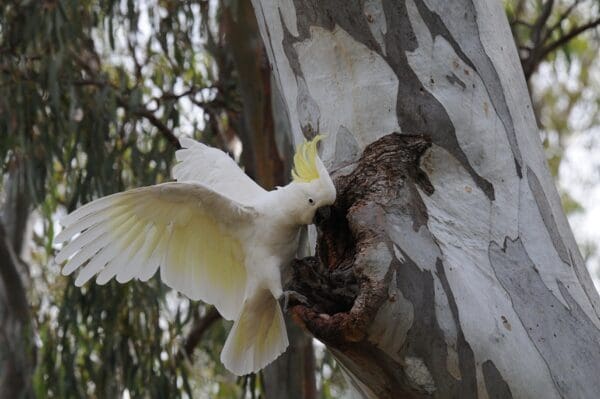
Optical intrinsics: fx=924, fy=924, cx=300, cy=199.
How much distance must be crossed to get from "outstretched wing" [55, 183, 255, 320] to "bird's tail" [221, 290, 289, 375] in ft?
0.24

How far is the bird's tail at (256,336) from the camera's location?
1.85m

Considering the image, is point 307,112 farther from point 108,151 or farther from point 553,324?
point 108,151

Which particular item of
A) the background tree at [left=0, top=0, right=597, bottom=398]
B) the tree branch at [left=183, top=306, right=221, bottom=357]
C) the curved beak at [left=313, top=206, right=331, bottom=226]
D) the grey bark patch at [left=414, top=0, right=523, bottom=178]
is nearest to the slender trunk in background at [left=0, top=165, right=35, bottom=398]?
the background tree at [left=0, top=0, right=597, bottom=398]

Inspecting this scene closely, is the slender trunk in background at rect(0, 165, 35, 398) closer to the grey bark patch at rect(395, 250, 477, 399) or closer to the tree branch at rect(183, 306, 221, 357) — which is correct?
the tree branch at rect(183, 306, 221, 357)

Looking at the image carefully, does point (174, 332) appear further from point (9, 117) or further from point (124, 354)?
point (9, 117)

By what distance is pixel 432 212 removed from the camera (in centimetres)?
→ 149

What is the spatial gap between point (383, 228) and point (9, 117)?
2.30 m

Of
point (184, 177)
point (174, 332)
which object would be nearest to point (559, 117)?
point (174, 332)

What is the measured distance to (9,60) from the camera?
3428mm

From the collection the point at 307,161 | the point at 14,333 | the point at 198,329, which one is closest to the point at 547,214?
the point at 307,161

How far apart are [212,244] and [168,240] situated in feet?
0.29

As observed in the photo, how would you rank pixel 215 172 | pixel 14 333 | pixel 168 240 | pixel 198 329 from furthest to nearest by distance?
pixel 198 329
pixel 14 333
pixel 215 172
pixel 168 240

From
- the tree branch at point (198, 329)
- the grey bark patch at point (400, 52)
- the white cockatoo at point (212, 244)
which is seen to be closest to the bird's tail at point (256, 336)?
the white cockatoo at point (212, 244)

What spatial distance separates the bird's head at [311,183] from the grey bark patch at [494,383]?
395mm
